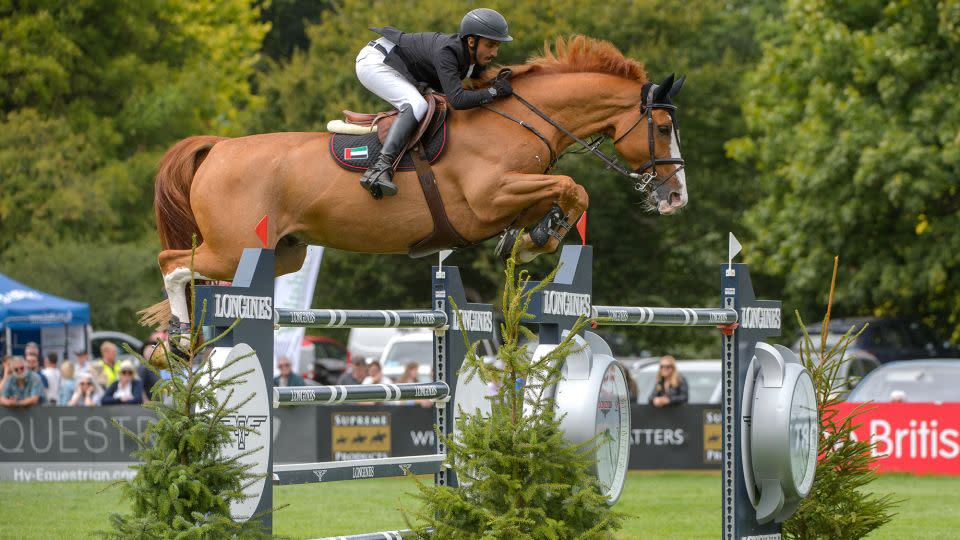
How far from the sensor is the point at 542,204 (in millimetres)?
6871

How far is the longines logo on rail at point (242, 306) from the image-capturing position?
15.6 ft

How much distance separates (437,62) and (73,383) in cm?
1078

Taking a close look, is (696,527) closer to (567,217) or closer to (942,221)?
(567,217)

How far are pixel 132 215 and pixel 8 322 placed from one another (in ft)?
39.3

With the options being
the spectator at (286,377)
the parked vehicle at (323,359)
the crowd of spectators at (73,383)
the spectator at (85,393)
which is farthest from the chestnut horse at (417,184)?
the parked vehicle at (323,359)

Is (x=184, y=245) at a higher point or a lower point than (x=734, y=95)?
lower

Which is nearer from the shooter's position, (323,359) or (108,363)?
(108,363)

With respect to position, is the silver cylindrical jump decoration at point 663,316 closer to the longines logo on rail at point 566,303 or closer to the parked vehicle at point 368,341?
the longines logo on rail at point 566,303

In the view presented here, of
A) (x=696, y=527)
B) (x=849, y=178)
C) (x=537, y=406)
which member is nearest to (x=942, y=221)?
(x=849, y=178)

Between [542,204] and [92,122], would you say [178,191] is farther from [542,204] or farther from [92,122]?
[92,122]

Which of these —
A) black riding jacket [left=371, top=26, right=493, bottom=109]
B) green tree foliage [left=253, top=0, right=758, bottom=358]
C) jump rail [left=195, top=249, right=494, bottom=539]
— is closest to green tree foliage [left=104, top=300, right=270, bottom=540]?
jump rail [left=195, top=249, right=494, bottom=539]

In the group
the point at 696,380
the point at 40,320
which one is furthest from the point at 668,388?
the point at 40,320

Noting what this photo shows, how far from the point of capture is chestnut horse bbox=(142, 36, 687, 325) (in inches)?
269

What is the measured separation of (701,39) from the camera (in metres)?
30.0
